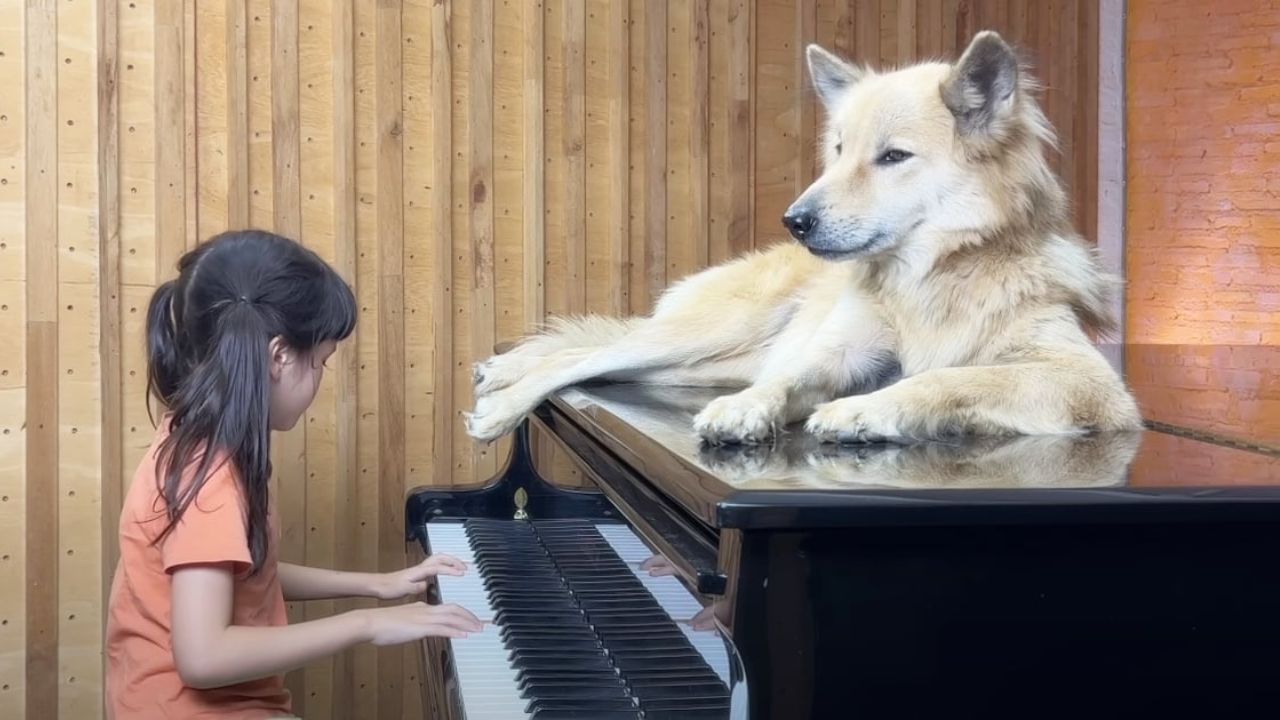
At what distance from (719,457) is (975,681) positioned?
12.2 inches

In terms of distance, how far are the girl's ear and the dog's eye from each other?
83 centimetres

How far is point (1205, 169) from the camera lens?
453cm

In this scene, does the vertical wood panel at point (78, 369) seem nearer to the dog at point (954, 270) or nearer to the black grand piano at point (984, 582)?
the dog at point (954, 270)

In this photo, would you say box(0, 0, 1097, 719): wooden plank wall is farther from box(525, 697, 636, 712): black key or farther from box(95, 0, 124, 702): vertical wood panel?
box(525, 697, 636, 712): black key

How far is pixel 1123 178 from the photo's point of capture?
4598mm

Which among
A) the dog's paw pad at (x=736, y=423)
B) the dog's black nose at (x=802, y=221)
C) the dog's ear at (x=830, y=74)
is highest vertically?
the dog's ear at (x=830, y=74)

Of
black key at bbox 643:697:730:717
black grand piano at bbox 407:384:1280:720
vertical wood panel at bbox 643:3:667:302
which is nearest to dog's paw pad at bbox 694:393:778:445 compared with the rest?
black grand piano at bbox 407:384:1280:720

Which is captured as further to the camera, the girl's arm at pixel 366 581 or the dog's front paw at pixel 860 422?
the girl's arm at pixel 366 581

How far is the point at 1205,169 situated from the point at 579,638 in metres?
3.90

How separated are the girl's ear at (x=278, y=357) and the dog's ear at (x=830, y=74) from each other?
85cm

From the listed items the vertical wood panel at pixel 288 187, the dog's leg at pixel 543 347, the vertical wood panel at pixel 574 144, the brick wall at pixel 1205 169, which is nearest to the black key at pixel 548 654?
the dog's leg at pixel 543 347

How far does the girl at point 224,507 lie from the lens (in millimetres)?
1448

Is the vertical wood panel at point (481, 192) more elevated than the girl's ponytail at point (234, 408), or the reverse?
the vertical wood panel at point (481, 192)

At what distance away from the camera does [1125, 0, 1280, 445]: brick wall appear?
4.39m
